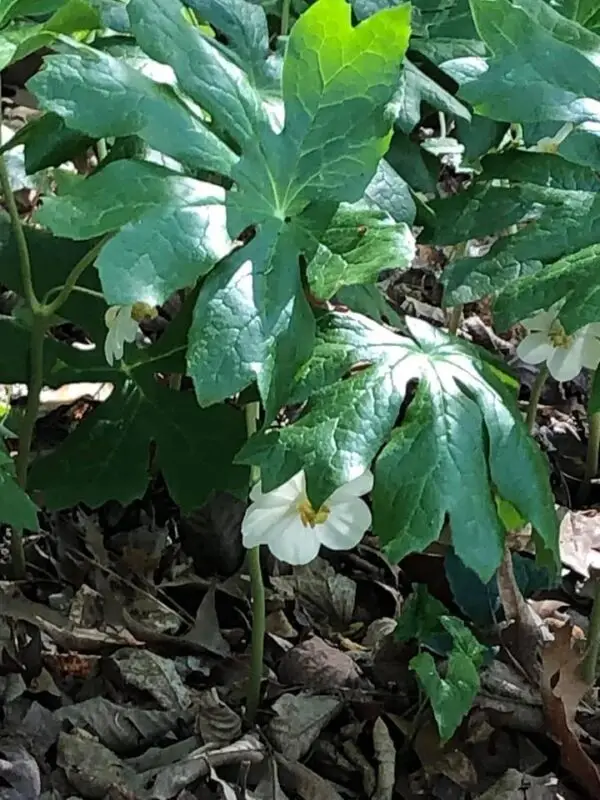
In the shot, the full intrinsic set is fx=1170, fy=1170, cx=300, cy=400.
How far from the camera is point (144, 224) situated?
941mm

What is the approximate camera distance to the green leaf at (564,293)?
1.04 metres

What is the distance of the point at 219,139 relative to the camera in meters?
1.05

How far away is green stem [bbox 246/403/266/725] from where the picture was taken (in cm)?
117

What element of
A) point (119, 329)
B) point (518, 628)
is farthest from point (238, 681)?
point (119, 329)

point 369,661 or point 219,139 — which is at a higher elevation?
point 219,139

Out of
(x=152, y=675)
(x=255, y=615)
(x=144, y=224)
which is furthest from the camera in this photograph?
(x=152, y=675)

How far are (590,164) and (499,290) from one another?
145mm

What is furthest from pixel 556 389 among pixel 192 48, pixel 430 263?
pixel 192 48

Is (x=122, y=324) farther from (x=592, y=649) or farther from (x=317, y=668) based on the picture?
(x=592, y=649)

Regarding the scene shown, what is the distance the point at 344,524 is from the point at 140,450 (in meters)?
0.37

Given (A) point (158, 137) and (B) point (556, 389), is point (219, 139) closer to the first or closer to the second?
(A) point (158, 137)

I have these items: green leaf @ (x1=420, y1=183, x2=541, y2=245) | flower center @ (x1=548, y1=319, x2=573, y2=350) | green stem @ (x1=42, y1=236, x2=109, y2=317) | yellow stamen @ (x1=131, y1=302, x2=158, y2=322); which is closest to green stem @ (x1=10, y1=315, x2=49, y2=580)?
green stem @ (x1=42, y1=236, x2=109, y2=317)

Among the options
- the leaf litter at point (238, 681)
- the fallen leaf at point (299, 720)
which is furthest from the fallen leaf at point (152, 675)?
the fallen leaf at point (299, 720)

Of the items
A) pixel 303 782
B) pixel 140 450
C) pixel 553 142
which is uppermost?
pixel 553 142
